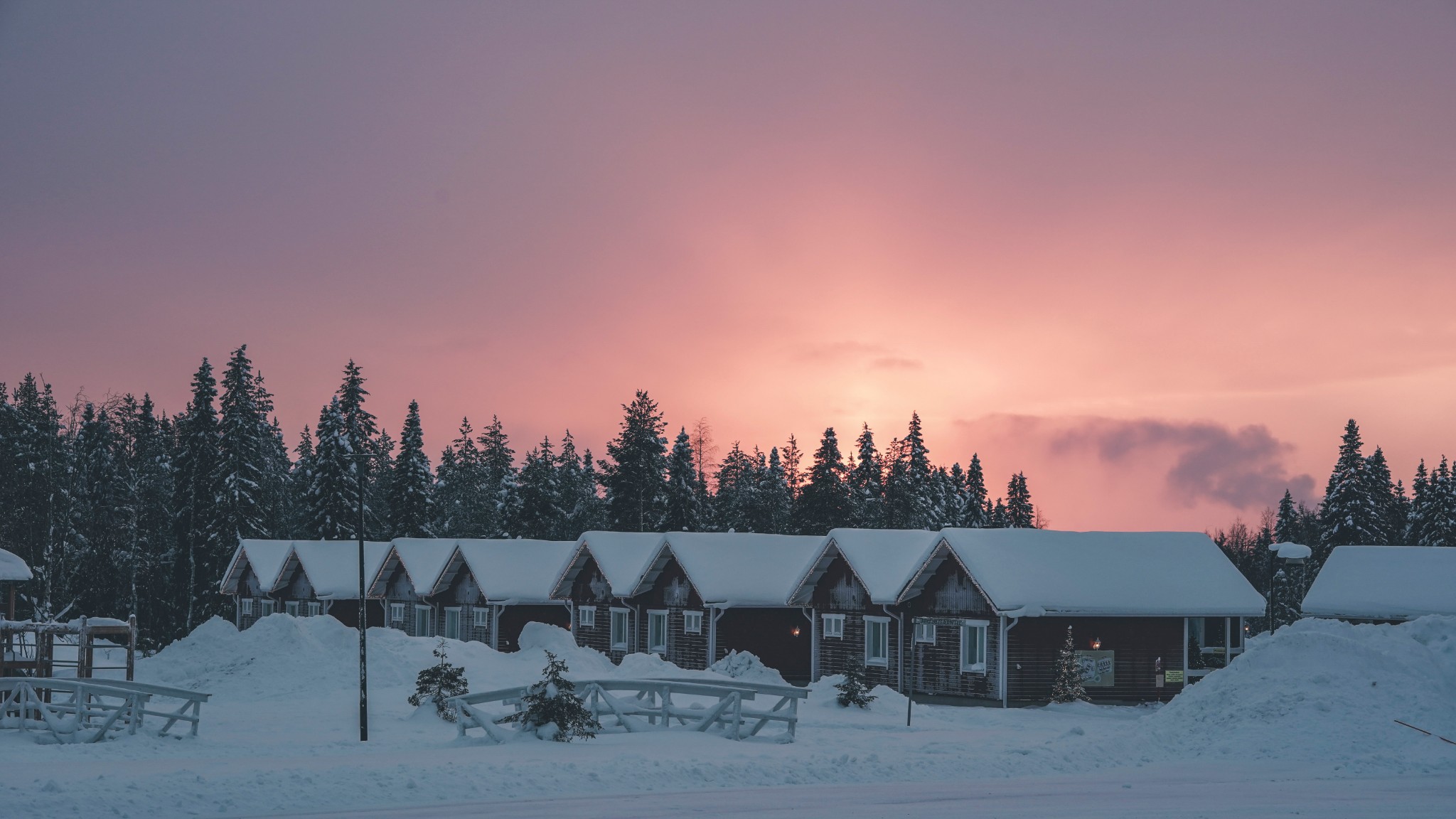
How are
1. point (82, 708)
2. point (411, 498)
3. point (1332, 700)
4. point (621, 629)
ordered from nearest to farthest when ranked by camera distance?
point (1332, 700)
point (82, 708)
point (621, 629)
point (411, 498)

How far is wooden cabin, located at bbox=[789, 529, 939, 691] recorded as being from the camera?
44469 millimetres

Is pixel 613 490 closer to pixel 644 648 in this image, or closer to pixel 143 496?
pixel 143 496

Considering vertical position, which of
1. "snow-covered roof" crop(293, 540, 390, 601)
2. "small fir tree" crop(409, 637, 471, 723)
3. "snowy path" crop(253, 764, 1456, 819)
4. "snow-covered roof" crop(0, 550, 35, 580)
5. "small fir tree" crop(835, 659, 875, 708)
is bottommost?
"small fir tree" crop(835, 659, 875, 708)

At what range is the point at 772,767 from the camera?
2275 cm

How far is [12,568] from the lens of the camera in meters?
38.1

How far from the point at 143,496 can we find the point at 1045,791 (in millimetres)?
75540

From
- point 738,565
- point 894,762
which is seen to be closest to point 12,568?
point 738,565

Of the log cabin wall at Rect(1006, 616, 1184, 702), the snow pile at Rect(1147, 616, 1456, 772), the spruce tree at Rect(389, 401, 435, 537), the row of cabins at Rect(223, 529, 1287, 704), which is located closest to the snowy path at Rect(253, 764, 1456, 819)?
the snow pile at Rect(1147, 616, 1456, 772)

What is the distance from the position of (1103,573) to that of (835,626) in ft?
31.2

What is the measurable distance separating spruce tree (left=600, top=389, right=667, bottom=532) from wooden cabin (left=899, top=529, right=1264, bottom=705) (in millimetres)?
51324

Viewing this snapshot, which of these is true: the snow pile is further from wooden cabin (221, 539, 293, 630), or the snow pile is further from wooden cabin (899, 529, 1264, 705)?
wooden cabin (221, 539, 293, 630)

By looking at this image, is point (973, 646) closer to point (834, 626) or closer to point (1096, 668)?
point (1096, 668)

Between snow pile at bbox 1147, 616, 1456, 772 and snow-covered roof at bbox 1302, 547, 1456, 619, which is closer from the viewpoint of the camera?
snow pile at bbox 1147, 616, 1456, 772

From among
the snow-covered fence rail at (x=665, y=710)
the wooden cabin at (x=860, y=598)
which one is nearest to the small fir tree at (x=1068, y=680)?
the wooden cabin at (x=860, y=598)
